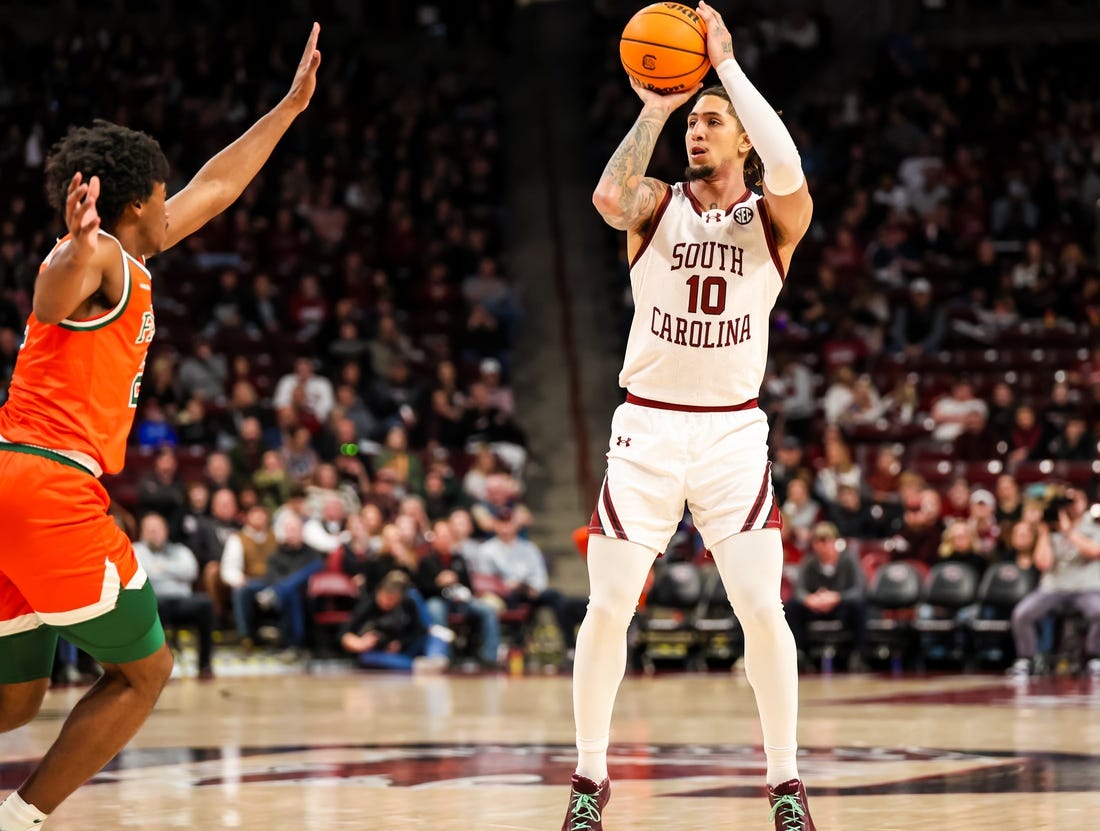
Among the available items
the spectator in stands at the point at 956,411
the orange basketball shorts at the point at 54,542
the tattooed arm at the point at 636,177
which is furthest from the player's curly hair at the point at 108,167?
the spectator in stands at the point at 956,411

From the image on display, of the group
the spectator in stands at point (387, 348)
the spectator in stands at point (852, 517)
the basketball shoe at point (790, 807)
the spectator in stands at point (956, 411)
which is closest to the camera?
the basketball shoe at point (790, 807)

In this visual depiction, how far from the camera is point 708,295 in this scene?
5.62 meters

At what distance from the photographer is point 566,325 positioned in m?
21.5

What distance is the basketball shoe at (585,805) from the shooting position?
546 cm

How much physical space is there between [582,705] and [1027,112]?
19.5 m

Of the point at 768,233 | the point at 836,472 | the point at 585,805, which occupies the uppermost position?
the point at 836,472

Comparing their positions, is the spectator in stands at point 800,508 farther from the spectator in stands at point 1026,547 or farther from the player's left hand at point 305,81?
the player's left hand at point 305,81


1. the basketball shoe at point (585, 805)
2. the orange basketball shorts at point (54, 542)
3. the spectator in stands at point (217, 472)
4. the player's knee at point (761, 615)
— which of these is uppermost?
the spectator in stands at point (217, 472)

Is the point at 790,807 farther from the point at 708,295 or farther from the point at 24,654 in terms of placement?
the point at 24,654

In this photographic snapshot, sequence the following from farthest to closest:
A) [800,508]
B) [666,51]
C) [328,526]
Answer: [328,526] → [800,508] → [666,51]

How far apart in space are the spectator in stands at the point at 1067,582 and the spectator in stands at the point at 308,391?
7324mm

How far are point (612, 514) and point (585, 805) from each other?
90cm

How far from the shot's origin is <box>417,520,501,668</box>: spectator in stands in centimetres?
1593

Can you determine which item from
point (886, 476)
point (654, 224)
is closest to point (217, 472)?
point (886, 476)
